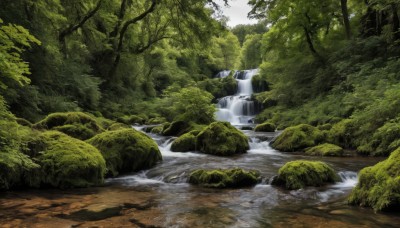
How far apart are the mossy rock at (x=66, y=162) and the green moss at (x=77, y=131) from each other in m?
2.19

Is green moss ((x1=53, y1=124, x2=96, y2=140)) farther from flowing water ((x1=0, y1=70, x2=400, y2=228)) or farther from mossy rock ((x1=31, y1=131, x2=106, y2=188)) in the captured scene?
flowing water ((x1=0, y1=70, x2=400, y2=228))

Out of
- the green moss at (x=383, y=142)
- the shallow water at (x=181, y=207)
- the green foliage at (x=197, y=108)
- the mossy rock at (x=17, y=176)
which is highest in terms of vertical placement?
the green foliage at (x=197, y=108)

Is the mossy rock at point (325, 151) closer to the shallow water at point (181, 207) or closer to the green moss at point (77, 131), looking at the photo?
the shallow water at point (181, 207)

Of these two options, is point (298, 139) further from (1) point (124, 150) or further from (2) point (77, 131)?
(2) point (77, 131)

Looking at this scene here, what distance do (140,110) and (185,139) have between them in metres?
15.8

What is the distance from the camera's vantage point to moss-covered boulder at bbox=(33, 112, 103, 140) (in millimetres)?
9398

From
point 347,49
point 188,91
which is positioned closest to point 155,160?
point 188,91

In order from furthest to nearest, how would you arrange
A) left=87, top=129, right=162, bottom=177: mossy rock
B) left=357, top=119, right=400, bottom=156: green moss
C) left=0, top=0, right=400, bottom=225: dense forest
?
left=357, top=119, right=400, bottom=156: green moss → left=87, top=129, right=162, bottom=177: mossy rock → left=0, top=0, right=400, bottom=225: dense forest

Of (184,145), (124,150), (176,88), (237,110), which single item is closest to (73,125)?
(124,150)

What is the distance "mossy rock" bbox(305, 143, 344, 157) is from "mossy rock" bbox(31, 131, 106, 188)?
7181 millimetres

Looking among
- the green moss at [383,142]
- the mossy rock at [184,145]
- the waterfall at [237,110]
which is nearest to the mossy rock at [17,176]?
the mossy rock at [184,145]

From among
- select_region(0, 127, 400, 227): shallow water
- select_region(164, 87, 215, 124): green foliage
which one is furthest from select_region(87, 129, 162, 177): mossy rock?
select_region(164, 87, 215, 124): green foliage

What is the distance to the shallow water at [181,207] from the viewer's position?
4320 mm

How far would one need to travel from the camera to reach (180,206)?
17.3ft
